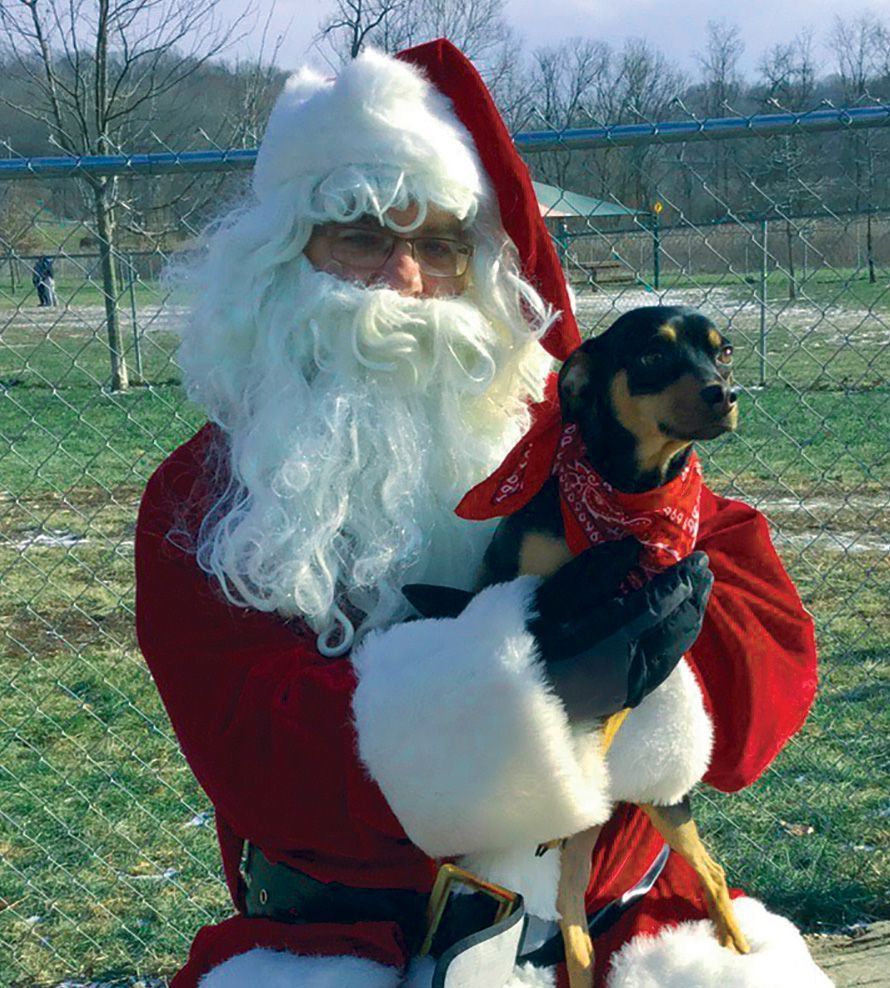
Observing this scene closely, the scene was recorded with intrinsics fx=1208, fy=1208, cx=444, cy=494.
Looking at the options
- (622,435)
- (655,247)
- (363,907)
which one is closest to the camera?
(622,435)

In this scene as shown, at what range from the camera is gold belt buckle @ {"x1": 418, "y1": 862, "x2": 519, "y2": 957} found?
1.74 m

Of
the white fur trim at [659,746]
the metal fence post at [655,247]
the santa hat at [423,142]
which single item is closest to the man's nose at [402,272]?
the santa hat at [423,142]

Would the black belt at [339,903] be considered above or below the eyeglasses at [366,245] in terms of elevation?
below

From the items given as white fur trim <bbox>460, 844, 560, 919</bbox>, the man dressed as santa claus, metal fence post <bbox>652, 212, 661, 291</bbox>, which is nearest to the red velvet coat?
the man dressed as santa claus

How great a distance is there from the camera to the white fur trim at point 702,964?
1.91 metres

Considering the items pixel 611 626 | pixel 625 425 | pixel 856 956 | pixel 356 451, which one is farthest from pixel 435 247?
pixel 856 956

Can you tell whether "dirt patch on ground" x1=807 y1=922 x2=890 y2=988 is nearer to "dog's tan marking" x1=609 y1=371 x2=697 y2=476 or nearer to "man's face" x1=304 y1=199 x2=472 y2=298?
"dog's tan marking" x1=609 y1=371 x2=697 y2=476

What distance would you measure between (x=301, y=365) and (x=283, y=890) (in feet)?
2.88

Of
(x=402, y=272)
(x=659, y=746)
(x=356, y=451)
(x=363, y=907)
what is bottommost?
(x=363, y=907)

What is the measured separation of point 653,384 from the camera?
1.76 m

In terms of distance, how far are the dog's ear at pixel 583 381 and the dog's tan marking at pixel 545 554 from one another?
0.19 meters

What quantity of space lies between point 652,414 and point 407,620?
515 mm

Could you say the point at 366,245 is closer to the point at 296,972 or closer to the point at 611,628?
the point at 611,628

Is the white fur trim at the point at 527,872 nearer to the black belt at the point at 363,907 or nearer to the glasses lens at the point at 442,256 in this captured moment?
the black belt at the point at 363,907
